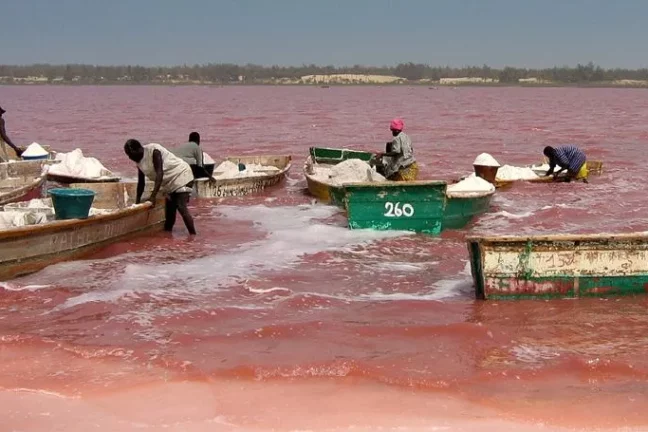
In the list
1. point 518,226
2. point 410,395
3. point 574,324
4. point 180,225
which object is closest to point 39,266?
point 180,225

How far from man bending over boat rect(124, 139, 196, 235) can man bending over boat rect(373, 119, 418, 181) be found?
2.87 meters

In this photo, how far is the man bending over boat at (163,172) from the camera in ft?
29.9

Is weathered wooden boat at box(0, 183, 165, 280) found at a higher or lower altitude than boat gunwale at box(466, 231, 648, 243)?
lower

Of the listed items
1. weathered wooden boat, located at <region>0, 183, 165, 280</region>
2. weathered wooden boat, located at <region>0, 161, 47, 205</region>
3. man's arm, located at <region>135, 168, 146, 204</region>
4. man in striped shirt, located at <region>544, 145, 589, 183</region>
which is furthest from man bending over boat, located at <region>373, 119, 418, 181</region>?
weathered wooden boat, located at <region>0, 161, 47, 205</region>

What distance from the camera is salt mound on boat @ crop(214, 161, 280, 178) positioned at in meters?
14.6

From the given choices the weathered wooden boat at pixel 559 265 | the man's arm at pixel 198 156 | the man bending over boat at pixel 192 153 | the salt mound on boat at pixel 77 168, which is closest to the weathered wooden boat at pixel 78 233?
the man bending over boat at pixel 192 153

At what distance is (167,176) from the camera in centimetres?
952

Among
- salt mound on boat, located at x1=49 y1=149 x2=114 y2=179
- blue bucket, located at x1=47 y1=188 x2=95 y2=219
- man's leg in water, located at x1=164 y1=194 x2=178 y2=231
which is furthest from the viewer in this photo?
salt mound on boat, located at x1=49 y1=149 x2=114 y2=179

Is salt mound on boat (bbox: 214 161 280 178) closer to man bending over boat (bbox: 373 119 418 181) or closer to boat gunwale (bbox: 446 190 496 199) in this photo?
man bending over boat (bbox: 373 119 418 181)

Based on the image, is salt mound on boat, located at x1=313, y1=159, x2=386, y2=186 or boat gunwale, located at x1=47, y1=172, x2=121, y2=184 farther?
boat gunwale, located at x1=47, y1=172, x2=121, y2=184

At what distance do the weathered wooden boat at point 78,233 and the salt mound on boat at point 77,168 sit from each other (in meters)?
2.89

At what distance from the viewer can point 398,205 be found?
1012 centimetres

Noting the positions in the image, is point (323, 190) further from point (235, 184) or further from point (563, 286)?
point (563, 286)

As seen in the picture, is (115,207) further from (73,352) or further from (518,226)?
(518,226)
